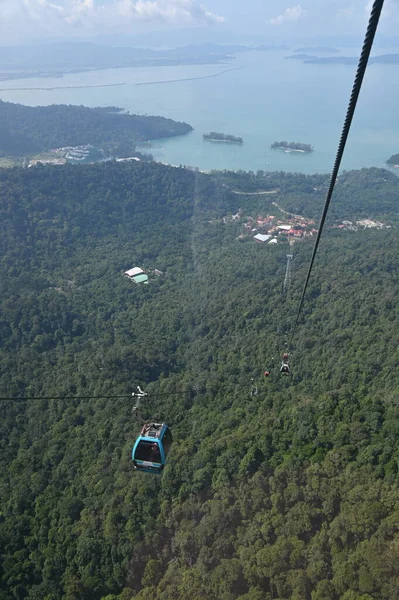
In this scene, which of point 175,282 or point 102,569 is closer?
point 102,569

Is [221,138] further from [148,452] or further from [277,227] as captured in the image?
[148,452]

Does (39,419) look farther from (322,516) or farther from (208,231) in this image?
(208,231)

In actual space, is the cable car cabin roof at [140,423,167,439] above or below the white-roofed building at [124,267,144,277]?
above

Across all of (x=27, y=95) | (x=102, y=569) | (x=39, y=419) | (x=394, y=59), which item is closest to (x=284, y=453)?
(x=102, y=569)

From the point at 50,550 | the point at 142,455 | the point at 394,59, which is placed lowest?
the point at 50,550

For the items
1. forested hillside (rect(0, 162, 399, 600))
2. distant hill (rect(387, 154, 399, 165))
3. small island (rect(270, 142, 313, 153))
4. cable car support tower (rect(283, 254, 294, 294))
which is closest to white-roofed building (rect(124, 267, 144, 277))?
forested hillside (rect(0, 162, 399, 600))

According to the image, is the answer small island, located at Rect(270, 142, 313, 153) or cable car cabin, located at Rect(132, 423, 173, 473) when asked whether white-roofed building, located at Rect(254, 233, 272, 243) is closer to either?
cable car cabin, located at Rect(132, 423, 173, 473)

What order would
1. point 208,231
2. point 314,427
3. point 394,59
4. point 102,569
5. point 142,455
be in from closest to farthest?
point 142,455
point 102,569
point 314,427
point 208,231
point 394,59
